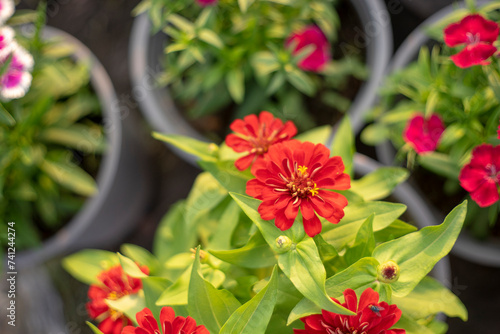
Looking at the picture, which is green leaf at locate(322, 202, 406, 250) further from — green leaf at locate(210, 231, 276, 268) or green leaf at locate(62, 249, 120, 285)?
green leaf at locate(62, 249, 120, 285)

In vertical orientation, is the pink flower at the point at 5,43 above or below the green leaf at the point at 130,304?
above

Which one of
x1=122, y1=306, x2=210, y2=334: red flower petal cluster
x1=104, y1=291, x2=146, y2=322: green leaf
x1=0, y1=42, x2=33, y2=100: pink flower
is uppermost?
x1=0, y1=42, x2=33, y2=100: pink flower

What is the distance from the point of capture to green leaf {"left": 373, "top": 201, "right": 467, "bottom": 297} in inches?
24.6

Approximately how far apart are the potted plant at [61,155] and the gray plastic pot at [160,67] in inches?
3.7

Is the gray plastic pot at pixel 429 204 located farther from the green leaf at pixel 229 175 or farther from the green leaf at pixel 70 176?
the green leaf at pixel 70 176

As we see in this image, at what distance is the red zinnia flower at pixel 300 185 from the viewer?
625 millimetres

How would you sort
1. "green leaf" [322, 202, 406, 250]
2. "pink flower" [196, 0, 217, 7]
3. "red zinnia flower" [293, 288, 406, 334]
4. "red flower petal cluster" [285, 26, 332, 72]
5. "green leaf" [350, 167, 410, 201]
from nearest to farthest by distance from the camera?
1. "red zinnia flower" [293, 288, 406, 334]
2. "green leaf" [322, 202, 406, 250]
3. "green leaf" [350, 167, 410, 201]
4. "pink flower" [196, 0, 217, 7]
5. "red flower petal cluster" [285, 26, 332, 72]

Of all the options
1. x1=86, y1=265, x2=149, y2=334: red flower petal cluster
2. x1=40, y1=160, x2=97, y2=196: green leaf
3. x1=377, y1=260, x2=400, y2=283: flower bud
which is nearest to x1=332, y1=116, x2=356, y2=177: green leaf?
x1=377, y1=260, x2=400, y2=283: flower bud

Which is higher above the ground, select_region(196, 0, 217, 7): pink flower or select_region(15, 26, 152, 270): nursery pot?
select_region(196, 0, 217, 7): pink flower

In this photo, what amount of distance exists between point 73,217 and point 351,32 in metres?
0.94

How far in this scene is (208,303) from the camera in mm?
679

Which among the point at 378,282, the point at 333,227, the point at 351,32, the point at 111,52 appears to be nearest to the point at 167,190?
the point at 111,52

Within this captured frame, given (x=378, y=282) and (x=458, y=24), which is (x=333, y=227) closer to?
(x=378, y=282)

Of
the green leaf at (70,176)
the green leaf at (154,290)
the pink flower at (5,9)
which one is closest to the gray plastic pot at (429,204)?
the green leaf at (154,290)
